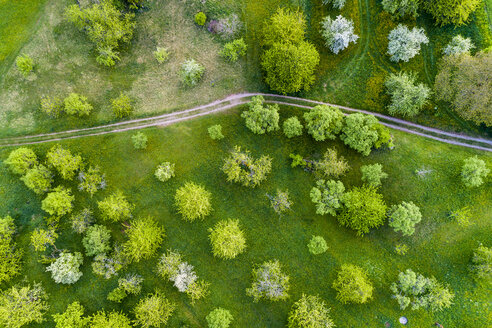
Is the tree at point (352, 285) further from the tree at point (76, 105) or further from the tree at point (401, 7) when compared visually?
the tree at point (76, 105)

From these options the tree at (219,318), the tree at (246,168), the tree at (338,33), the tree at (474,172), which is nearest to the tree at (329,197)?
the tree at (246,168)

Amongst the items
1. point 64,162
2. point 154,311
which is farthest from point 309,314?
point 64,162

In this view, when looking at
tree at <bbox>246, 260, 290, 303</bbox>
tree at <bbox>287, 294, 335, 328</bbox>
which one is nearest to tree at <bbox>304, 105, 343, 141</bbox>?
tree at <bbox>246, 260, 290, 303</bbox>

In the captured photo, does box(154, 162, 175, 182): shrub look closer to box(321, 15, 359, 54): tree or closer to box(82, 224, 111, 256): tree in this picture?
box(82, 224, 111, 256): tree

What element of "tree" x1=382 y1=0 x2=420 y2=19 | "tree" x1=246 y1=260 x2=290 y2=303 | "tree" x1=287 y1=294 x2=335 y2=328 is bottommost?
"tree" x1=287 y1=294 x2=335 y2=328

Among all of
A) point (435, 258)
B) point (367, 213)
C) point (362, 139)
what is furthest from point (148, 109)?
point (435, 258)

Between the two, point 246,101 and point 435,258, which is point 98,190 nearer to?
point 246,101
